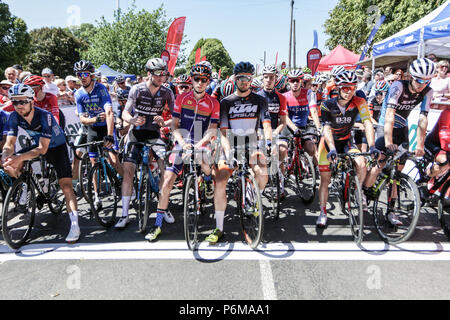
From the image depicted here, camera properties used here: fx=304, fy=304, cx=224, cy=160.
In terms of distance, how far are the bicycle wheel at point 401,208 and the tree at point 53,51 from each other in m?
50.3

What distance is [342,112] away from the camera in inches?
175

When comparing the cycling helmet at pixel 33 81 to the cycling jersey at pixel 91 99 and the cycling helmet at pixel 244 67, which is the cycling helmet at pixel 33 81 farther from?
the cycling helmet at pixel 244 67

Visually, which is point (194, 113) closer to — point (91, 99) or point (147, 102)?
point (147, 102)

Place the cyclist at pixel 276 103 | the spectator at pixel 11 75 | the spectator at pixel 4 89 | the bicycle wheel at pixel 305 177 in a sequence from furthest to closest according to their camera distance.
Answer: the spectator at pixel 11 75, the spectator at pixel 4 89, the bicycle wheel at pixel 305 177, the cyclist at pixel 276 103

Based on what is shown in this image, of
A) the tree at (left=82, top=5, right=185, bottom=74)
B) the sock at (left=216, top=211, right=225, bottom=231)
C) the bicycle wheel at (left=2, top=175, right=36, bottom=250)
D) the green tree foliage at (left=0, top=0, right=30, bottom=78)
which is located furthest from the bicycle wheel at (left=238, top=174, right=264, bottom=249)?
the green tree foliage at (left=0, top=0, right=30, bottom=78)

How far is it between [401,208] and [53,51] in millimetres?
55523

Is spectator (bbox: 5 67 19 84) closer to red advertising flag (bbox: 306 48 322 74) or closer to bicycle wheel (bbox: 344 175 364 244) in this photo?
bicycle wheel (bbox: 344 175 364 244)

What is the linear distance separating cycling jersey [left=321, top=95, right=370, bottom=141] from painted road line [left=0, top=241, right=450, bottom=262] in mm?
1717

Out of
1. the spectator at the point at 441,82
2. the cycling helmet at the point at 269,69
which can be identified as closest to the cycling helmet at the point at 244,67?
the cycling helmet at the point at 269,69

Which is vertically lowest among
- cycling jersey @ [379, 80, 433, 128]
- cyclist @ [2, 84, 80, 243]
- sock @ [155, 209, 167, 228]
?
sock @ [155, 209, 167, 228]

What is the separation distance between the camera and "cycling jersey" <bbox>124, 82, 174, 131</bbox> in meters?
4.59

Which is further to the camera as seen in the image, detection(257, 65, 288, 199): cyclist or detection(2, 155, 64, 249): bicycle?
detection(257, 65, 288, 199): cyclist

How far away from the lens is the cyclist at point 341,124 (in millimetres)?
4195

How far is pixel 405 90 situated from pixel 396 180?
1.34 meters
